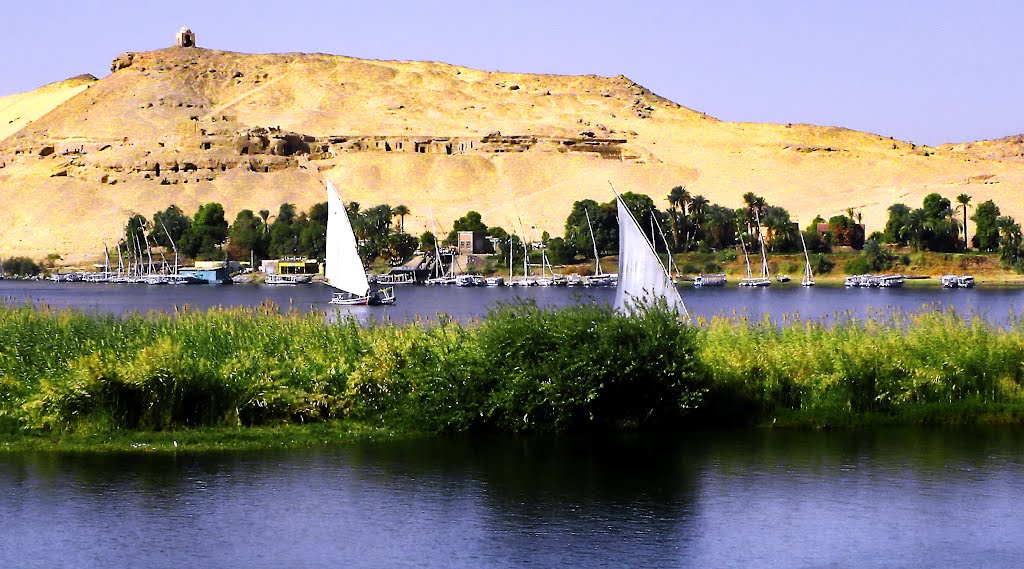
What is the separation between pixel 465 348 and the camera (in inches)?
824

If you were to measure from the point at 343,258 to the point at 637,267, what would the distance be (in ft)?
99.4

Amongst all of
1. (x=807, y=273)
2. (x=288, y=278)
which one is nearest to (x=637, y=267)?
(x=807, y=273)

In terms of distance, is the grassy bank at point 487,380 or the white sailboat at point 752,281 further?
the white sailboat at point 752,281

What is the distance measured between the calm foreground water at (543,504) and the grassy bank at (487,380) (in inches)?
21.9

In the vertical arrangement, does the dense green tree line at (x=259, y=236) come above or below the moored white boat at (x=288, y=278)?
above

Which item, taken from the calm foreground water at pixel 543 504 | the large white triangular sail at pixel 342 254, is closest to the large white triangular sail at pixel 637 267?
the calm foreground water at pixel 543 504

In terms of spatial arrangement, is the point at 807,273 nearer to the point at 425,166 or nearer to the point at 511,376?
the point at 511,376

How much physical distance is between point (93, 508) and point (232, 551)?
255 centimetres

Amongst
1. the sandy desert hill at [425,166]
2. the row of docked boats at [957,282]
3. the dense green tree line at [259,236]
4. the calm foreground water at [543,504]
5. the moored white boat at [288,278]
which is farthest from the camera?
the sandy desert hill at [425,166]

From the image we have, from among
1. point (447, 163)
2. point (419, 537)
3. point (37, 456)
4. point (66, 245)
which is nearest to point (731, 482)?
point (419, 537)

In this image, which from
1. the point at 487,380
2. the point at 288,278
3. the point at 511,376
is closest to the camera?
the point at 511,376

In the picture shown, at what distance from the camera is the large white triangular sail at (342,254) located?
53500 millimetres

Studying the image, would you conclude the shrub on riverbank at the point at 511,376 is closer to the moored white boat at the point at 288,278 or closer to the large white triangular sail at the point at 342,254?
the large white triangular sail at the point at 342,254

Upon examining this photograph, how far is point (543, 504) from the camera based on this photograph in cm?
1677
